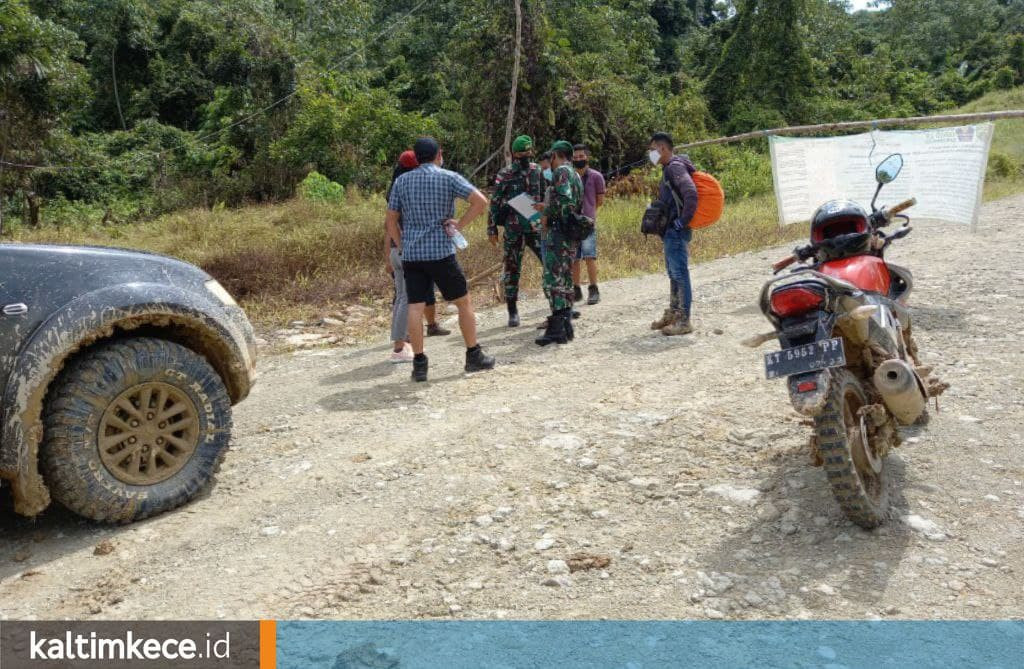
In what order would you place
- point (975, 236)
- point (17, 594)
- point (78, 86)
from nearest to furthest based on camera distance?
point (17, 594)
point (975, 236)
point (78, 86)

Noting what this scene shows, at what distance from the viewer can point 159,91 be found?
26.9 metres

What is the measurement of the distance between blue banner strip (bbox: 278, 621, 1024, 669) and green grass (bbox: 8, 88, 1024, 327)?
690 centimetres

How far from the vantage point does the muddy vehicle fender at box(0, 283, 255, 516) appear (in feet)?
12.2

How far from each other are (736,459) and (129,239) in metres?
11.6

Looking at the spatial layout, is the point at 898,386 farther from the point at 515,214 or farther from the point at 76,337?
the point at 515,214

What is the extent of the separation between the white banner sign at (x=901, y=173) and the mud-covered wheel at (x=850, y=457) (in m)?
4.80

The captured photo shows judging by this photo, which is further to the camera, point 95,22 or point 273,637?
point 95,22

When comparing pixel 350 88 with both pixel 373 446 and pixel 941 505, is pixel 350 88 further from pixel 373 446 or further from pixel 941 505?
pixel 941 505

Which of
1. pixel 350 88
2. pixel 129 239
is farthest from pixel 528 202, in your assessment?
pixel 350 88

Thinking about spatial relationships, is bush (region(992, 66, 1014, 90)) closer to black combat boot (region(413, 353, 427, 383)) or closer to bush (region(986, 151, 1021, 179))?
bush (region(986, 151, 1021, 179))

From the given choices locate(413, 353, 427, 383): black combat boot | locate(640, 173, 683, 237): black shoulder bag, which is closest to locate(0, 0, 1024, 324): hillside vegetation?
locate(640, 173, 683, 237): black shoulder bag

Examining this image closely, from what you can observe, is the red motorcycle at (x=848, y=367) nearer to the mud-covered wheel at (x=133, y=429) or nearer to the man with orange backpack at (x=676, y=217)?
the mud-covered wheel at (x=133, y=429)

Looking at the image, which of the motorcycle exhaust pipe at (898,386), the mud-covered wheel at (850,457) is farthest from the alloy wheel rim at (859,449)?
the motorcycle exhaust pipe at (898,386)

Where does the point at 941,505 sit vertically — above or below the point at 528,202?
below
